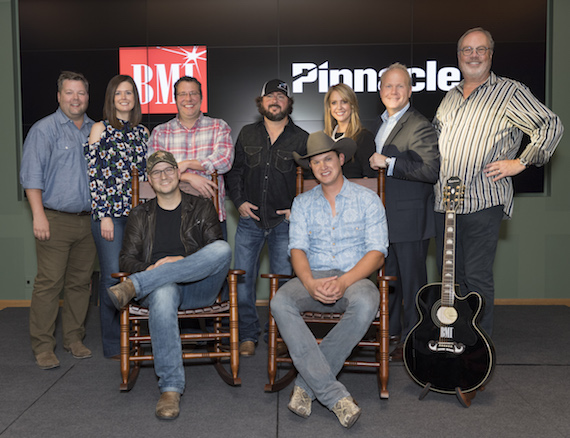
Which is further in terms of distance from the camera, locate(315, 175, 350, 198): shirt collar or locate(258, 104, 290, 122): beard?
locate(258, 104, 290, 122): beard

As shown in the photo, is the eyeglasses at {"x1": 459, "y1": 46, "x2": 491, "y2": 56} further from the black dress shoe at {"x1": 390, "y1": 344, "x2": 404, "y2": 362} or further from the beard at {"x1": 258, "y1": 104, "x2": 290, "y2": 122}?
the black dress shoe at {"x1": 390, "y1": 344, "x2": 404, "y2": 362}

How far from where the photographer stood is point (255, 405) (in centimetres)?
279

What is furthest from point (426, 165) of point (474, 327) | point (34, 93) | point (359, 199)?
point (34, 93)

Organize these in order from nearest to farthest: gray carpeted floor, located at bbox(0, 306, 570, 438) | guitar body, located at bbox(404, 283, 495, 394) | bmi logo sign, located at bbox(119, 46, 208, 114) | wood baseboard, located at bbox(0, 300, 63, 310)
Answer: gray carpeted floor, located at bbox(0, 306, 570, 438) → guitar body, located at bbox(404, 283, 495, 394) → bmi logo sign, located at bbox(119, 46, 208, 114) → wood baseboard, located at bbox(0, 300, 63, 310)

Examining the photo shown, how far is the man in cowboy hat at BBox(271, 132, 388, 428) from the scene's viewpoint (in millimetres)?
2650

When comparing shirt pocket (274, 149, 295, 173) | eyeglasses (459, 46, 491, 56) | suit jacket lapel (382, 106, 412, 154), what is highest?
eyeglasses (459, 46, 491, 56)

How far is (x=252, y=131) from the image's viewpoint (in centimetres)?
375

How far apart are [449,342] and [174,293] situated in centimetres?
138

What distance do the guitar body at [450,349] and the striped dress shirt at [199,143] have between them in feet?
4.91

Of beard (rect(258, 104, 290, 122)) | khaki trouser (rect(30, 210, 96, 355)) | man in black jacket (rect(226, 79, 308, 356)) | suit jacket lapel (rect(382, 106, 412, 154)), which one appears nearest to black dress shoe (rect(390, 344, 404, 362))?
man in black jacket (rect(226, 79, 308, 356))

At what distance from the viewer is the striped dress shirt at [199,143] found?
359 centimetres

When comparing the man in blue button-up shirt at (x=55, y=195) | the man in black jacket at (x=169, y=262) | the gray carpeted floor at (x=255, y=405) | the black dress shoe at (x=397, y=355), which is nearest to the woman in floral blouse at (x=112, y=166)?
the man in blue button-up shirt at (x=55, y=195)

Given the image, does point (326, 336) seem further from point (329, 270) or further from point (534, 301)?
point (534, 301)

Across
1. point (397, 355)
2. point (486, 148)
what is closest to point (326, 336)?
point (397, 355)
